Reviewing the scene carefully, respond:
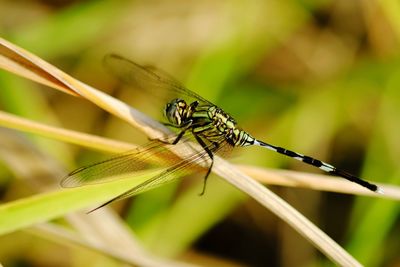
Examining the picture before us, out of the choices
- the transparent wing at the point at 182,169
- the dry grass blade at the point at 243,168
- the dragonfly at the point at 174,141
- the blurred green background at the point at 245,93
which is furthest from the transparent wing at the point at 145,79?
the dry grass blade at the point at 243,168

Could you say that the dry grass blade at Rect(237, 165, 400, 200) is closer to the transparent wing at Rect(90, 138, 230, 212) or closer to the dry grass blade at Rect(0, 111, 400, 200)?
the dry grass blade at Rect(0, 111, 400, 200)

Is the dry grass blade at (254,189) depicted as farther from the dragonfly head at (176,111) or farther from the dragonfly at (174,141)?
the dragonfly head at (176,111)

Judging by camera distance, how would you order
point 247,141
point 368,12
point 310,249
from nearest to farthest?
point 247,141 → point 310,249 → point 368,12

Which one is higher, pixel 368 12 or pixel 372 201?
pixel 368 12

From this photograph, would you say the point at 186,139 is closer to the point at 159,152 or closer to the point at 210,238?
the point at 159,152

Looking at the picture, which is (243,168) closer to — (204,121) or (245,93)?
(204,121)

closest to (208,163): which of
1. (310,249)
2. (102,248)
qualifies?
(102,248)
